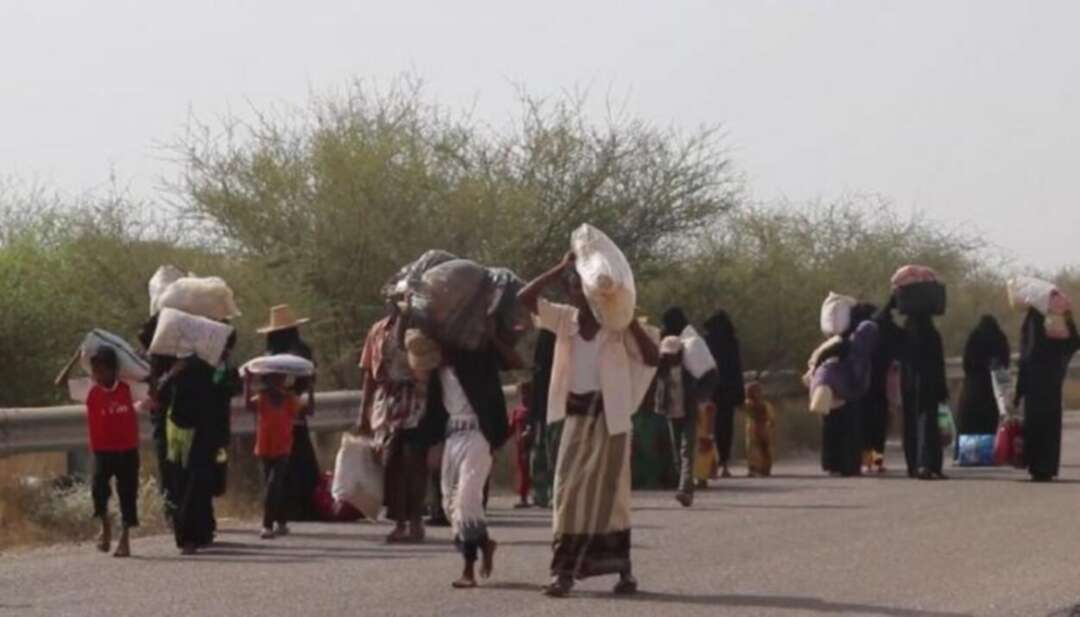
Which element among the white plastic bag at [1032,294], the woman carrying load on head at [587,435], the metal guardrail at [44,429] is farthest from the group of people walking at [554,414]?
the metal guardrail at [44,429]

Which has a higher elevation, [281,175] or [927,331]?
[281,175]

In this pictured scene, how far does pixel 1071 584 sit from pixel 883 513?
5.50 meters

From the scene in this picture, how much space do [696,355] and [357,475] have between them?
401cm

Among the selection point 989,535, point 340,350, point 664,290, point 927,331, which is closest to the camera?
point 989,535

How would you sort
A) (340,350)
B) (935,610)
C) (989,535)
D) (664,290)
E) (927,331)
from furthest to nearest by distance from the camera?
(664,290) → (340,350) → (927,331) → (989,535) → (935,610)

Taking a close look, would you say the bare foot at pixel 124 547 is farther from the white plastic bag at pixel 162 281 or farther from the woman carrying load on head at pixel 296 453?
the woman carrying load on head at pixel 296 453

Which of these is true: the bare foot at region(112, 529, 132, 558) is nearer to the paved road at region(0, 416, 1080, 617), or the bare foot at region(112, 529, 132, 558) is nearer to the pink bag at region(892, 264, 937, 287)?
the paved road at region(0, 416, 1080, 617)

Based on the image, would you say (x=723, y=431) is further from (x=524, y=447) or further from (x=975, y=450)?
(x=524, y=447)

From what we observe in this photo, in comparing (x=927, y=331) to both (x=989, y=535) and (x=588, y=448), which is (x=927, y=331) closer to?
(x=989, y=535)

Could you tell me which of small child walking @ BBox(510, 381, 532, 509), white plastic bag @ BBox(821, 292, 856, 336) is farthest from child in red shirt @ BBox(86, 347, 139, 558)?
white plastic bag @ BBox(821, 292, 856, 336)

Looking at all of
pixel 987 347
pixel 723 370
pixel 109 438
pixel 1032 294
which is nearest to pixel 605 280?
pixel 109 438

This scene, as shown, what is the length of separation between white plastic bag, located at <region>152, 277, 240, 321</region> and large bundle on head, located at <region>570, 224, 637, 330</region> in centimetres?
433

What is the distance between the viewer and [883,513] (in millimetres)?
19969

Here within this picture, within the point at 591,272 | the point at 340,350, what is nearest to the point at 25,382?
the point at 340,350
